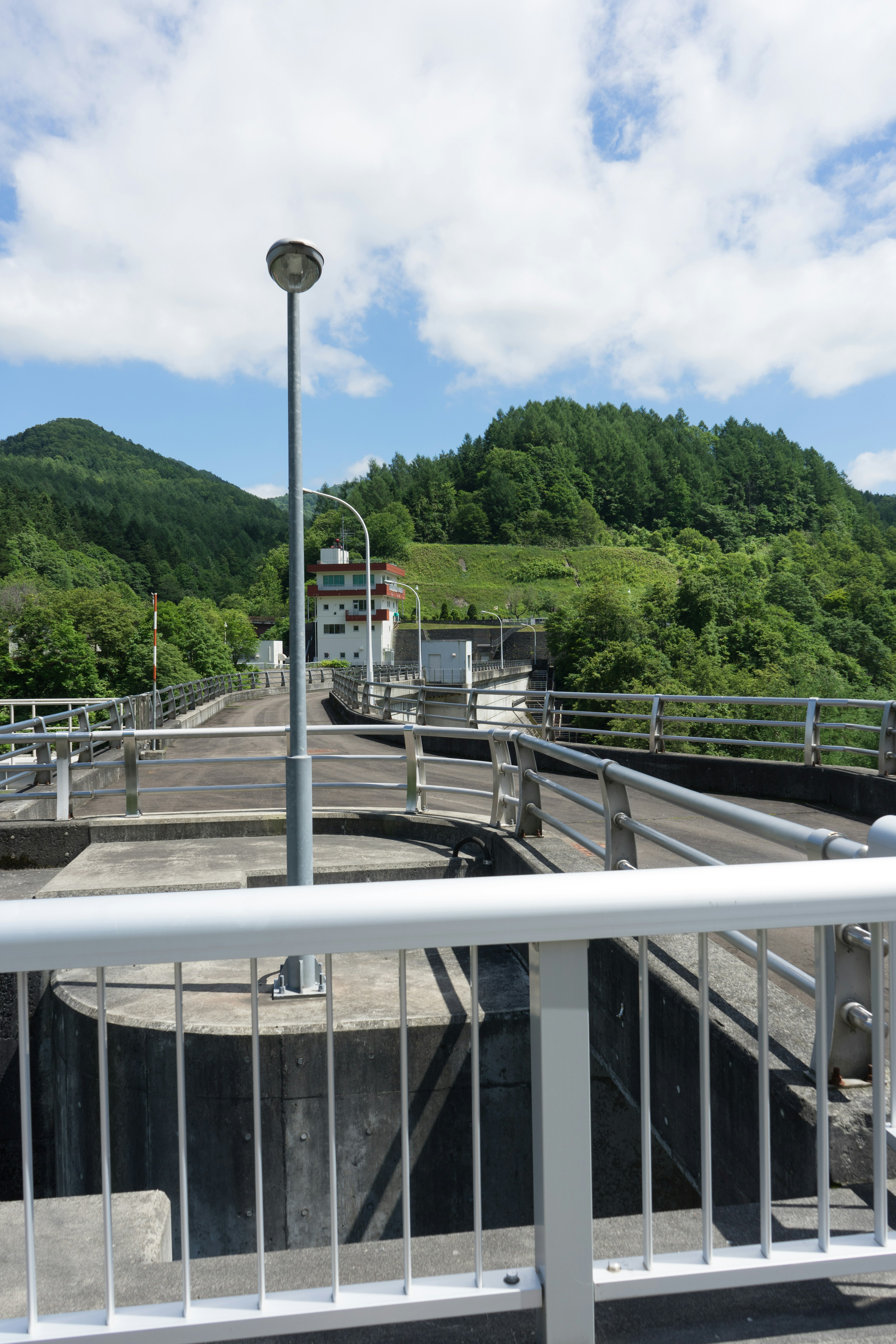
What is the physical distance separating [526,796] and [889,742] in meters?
5.05

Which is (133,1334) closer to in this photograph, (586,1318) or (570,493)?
(586,1318)

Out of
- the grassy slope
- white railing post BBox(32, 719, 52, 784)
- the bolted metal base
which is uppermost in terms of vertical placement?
the grassy slope

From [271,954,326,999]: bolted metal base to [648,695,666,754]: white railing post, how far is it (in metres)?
8.77

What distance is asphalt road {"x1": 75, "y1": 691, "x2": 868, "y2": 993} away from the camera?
8344 mm

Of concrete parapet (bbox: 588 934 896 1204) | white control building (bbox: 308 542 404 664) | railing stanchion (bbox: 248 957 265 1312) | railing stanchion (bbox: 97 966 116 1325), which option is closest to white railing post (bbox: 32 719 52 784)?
concrete parapet (bbox: 588 934 896 1204)

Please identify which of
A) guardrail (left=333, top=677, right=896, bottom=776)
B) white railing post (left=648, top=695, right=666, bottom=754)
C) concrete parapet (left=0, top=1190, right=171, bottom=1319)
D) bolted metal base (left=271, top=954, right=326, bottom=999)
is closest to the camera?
concrete parapet (left=0, top=1190, right=171, bottom=1319)

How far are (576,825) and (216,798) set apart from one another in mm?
5697

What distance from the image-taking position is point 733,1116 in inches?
126

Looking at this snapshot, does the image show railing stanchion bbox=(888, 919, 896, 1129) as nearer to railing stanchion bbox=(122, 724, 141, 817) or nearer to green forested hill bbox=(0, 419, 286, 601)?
railing stanchion bbox=(122, 724, 141, 817)

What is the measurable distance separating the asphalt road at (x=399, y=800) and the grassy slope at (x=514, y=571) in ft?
377

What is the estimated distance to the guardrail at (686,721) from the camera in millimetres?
10492

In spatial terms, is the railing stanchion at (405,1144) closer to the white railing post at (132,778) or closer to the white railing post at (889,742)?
the white railing post at (132,778)

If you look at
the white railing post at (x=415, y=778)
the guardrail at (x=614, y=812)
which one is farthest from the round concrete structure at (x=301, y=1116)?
the white railing post at (x=415, y=778)

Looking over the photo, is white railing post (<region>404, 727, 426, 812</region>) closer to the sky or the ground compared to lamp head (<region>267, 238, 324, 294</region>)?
closer to the ground
